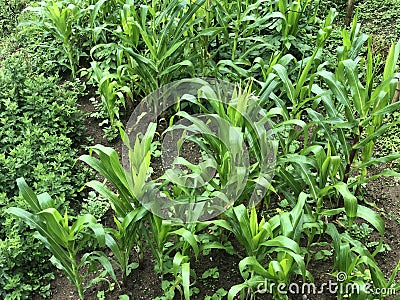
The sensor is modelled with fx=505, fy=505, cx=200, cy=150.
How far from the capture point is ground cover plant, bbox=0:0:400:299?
2.56 meters

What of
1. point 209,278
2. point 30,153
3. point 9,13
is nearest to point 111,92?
point 30,153

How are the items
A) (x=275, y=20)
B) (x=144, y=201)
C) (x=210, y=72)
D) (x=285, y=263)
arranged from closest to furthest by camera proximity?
1. (x=285, y=263)
2. (x=144, y=201)
3. (x=210, y=72)
4. (x=275, y=20)

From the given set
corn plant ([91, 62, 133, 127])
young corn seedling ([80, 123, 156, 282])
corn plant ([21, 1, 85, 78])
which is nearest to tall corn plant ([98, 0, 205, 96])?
corn plant ([91, 62, 133, 127])

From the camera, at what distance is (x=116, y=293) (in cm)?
284

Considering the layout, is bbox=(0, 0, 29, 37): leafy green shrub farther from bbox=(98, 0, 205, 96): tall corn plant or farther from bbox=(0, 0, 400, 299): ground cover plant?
bbox=(98, 0, 205, 96): tall corn plant

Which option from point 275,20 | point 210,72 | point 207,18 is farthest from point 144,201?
point 275,20

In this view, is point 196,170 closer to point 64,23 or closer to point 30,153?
point 30,153

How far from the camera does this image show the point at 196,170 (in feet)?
9.18

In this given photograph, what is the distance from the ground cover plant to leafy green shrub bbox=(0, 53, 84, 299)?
0.01m

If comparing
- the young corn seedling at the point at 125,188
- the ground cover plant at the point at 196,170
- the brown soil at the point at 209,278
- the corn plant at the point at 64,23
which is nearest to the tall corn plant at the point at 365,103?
the ground cover plant at the point at 196,170

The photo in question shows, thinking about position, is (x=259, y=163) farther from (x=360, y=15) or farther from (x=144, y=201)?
(x=360, y=15)

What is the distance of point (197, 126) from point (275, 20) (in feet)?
6.18

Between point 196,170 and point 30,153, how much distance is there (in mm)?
1269

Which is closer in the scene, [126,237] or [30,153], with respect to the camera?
[126,237]
